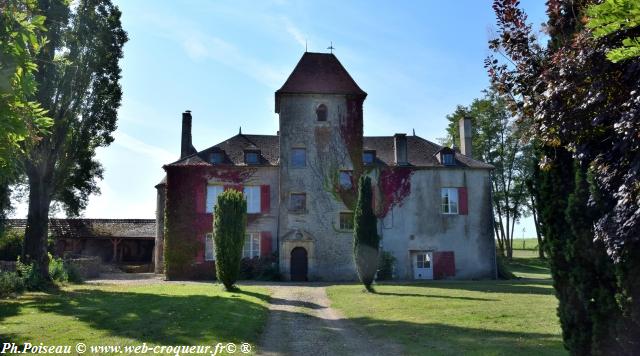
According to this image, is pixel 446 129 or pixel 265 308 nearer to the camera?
pixel 265 308

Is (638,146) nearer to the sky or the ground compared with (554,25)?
nearer to the ground

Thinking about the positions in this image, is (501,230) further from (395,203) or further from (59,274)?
(59,274)

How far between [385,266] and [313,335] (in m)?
17.7

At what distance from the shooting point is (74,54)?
2022 centimetres

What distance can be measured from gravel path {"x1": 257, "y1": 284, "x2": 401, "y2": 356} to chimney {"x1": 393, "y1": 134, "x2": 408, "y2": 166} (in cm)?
1531

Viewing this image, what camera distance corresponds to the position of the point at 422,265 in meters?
28.0

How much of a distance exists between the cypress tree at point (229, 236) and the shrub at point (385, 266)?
1009cm

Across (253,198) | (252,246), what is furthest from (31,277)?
(253,198)

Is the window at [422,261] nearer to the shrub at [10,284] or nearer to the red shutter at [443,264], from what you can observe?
the red shutter at [443,264]

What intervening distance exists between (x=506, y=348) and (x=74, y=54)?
19.6 m

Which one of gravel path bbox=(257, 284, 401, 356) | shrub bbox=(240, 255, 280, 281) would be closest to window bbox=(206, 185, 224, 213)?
shrub bbox=(240, 255, 280, 281)

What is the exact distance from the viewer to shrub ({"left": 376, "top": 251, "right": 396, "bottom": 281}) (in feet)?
88.5

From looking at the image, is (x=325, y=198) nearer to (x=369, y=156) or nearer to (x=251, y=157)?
(x=369, y=156)

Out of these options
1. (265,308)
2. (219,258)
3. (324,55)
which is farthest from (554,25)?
(324,55)
